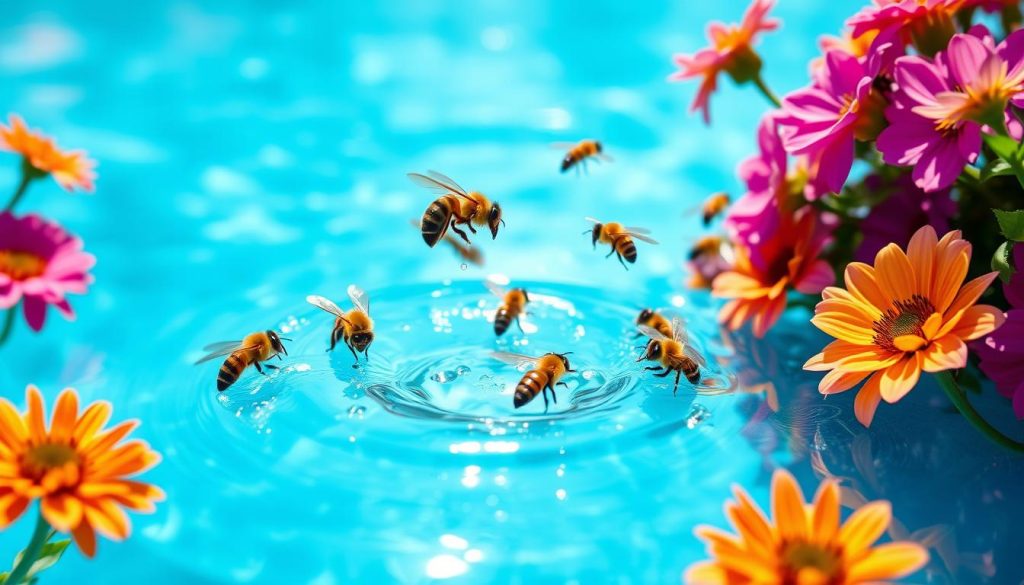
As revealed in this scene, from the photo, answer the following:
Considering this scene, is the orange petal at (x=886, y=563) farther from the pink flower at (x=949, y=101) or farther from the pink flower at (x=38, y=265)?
the pink flower at (x=38, y=265)

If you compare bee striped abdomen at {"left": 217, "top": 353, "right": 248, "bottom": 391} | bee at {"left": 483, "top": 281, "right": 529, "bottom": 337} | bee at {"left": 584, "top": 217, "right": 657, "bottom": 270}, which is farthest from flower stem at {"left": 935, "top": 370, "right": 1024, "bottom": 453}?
bee striped abdomen at {"left": 217, "top": 353, "right": 248, "bottom": 391}

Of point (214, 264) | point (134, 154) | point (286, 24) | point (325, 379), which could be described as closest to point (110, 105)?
point (134, 154)

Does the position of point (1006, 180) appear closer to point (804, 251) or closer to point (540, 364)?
point (804, 251)

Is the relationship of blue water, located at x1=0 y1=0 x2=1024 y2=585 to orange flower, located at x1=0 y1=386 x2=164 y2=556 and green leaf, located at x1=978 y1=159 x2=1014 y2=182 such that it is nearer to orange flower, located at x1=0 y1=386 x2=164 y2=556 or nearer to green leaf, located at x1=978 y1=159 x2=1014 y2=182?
orange flower, located at x1=0 y1=386 x2=164 y2=556

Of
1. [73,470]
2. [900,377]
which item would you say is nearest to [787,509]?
[900,377]

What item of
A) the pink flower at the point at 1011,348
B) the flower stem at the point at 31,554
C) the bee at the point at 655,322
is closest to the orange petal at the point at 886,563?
the pink flower at the point at 1011,348

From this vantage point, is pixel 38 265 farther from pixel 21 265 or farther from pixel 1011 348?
pixel 1011 348
